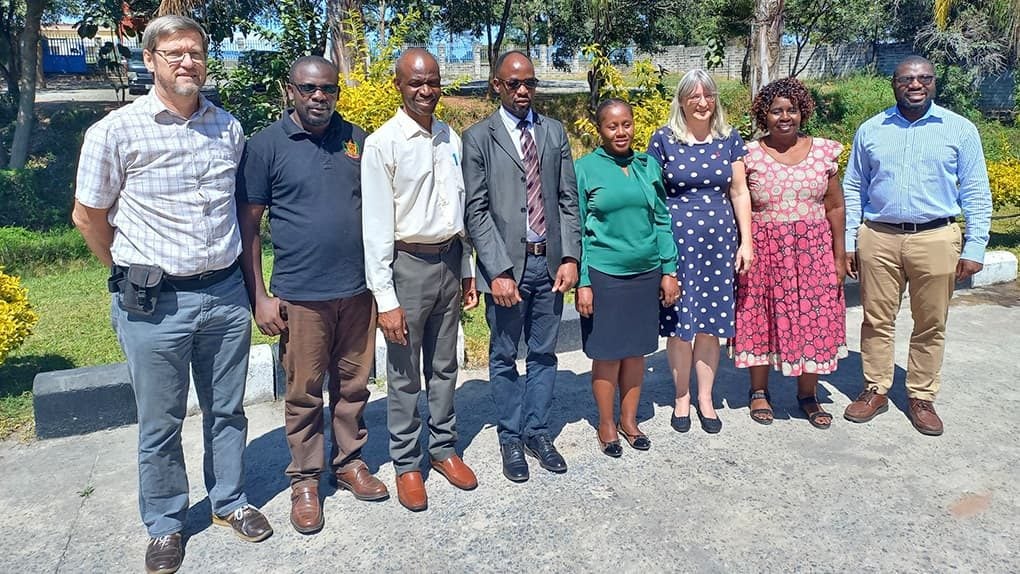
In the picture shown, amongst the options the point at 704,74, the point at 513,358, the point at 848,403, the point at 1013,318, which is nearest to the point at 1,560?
the point at 513,358

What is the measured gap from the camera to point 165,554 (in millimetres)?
2896

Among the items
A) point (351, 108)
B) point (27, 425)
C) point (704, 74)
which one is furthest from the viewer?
point (351, 108)

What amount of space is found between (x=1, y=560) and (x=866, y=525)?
3515 millimetres

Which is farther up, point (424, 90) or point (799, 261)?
point (424, 90)

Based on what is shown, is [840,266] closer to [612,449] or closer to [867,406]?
[867,406]

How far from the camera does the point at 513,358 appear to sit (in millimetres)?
3660

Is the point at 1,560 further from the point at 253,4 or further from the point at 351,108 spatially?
the point at 253,4

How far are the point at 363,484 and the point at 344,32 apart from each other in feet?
15.3

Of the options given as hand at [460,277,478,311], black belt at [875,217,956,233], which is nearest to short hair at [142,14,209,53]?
hand at [460,277,478,311]

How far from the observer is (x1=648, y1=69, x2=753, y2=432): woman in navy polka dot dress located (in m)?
3.83

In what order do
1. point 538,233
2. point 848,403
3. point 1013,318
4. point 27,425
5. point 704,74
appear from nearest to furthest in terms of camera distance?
point 538,233, point 704,74, point 27,425, point 848,403, point 1013,318

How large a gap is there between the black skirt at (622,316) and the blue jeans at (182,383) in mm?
1614

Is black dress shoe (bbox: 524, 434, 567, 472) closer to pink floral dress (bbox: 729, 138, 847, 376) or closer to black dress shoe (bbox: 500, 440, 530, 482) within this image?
black dress shoe (bbox: 500, 440, 530, 482)

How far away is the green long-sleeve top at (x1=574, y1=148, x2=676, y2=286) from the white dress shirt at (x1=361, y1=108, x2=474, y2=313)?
0.66 metres
